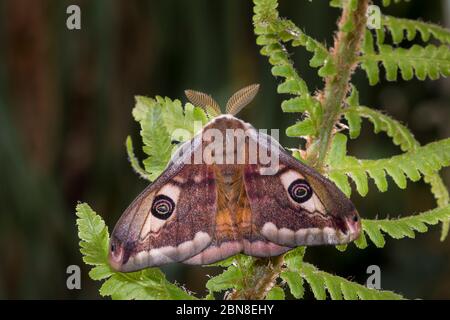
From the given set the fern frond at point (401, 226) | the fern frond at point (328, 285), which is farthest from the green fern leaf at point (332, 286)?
the fern frond at point (401, 226)

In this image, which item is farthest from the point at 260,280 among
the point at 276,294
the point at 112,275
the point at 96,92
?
the point at 96,92

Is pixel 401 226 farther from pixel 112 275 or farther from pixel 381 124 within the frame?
pixel 112 275

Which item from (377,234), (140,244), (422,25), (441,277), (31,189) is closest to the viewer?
(140,244)

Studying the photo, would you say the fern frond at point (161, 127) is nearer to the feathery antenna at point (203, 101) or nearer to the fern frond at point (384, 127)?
the feathery antenna at point (203, 101)

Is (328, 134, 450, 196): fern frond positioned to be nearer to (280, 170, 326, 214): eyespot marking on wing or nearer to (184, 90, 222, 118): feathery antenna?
(280, 170, 326, 214): eyespot marking on wing

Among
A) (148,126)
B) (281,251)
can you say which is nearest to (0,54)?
(148,126)

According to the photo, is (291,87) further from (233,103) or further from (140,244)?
(140,244)
